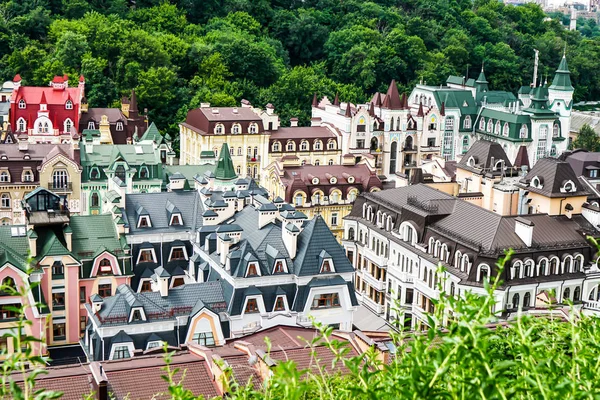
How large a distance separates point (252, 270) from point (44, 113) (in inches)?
1429

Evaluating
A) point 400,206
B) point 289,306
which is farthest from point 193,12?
point 289,306

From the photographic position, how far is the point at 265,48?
98.8 m

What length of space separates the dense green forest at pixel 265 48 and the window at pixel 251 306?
44.8m

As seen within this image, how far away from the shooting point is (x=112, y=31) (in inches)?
3514

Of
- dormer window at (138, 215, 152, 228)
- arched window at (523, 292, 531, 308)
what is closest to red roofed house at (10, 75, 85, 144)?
dormer window at (138, 215, 152, 228)

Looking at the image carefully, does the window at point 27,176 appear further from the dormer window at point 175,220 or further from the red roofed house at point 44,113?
the dormer window at point 175,220

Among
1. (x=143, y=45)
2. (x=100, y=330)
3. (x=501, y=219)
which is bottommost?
(x=100, y=330)

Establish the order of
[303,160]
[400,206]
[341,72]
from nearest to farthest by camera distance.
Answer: [400,206]
[303,160]
[341,72]

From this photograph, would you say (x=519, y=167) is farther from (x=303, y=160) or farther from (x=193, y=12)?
(x=193, y=12)

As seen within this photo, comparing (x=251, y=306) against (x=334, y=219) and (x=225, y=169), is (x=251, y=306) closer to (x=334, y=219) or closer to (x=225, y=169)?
(x=225, y=169)

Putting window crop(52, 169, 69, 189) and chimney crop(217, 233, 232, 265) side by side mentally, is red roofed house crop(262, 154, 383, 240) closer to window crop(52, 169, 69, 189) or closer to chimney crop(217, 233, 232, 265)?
window crop(52, 169, 69, 189)

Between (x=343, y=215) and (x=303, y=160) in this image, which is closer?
(x=343, y=215)

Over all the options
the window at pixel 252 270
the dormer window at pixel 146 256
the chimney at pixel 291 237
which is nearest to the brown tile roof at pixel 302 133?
the dormer window at pixel 146 256

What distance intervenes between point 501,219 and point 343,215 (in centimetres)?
1693
